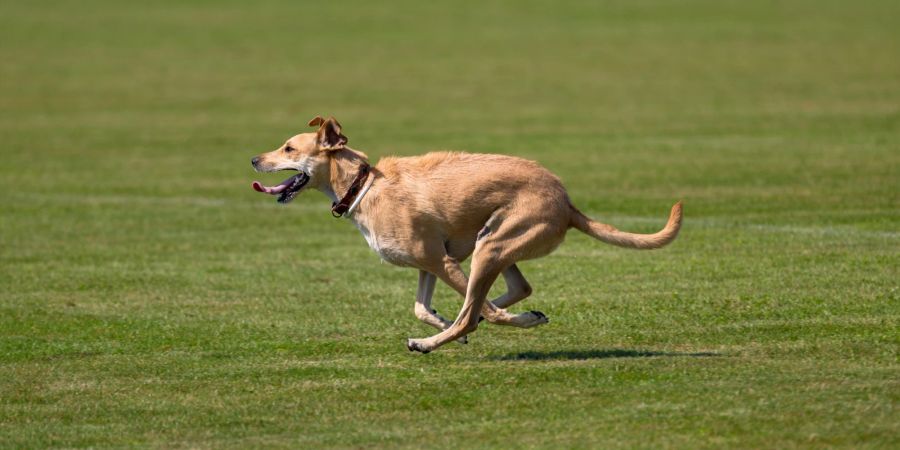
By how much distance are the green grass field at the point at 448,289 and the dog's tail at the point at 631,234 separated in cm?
81

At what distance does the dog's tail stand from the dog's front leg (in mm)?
1191

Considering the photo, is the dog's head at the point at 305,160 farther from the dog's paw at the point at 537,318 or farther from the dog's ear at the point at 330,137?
the dog's paw at the point at 537,318

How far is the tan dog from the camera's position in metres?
10.7

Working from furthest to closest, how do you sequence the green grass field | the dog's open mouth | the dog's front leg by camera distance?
the dog's open mouth < the dog's front leg < the green grass field

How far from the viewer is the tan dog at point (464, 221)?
35.0 ft

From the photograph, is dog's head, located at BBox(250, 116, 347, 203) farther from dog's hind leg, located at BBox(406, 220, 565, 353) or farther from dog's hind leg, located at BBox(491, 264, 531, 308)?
dog's hind leg, located at BBox(491, 264, 531, 308)

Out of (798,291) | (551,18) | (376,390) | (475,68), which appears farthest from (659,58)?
(376,390)

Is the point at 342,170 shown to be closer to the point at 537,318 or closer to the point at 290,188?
the point at 290,188

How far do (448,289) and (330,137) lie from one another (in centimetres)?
336

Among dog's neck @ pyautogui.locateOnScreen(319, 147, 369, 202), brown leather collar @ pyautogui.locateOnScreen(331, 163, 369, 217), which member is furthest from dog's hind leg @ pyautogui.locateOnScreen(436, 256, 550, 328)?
dog's neck @ pyautogui.locateOnScreen(319, 147, 369, 202)

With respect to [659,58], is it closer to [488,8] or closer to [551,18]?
[551,18]

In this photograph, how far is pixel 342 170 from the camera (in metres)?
11.4

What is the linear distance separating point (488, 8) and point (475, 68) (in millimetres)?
24700


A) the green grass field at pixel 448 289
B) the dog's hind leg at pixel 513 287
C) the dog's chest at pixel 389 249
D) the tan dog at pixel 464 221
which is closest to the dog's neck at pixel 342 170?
the tan dog at pixel 464 221
